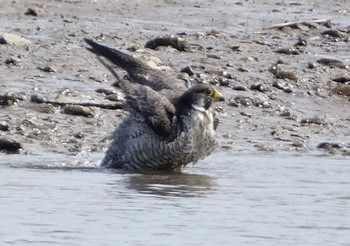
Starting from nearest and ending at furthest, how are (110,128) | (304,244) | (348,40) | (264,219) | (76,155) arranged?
(304,244), (264,219), (76,155), (110,128), (348,40)

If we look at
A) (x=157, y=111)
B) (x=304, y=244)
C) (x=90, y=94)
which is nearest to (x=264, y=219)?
(x=304, y=244)

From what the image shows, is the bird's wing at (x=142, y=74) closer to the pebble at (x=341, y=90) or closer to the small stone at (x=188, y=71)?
the small stone at (x=188, y=71)

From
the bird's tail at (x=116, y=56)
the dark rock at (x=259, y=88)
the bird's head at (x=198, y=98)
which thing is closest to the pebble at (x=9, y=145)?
the bird's tail at (x=116, y=56)

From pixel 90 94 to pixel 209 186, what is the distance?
278 cm

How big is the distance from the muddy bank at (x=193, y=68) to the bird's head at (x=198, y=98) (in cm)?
100

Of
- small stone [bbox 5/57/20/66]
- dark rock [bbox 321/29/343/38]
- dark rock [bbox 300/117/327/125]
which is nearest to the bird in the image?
dark rock [bbox 300/117/327/125]

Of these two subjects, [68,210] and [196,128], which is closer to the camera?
[68,210]

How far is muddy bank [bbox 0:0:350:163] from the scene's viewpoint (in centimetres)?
1178

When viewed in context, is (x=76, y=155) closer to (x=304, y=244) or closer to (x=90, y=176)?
(x=90, y=176)

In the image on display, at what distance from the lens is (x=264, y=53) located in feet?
47.6

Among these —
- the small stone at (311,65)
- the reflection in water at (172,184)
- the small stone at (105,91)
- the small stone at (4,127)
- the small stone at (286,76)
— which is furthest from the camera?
the small stone at (311,65)

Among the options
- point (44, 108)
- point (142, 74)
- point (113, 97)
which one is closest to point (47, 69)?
point (113, 97)

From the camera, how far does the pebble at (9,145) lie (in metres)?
10.8

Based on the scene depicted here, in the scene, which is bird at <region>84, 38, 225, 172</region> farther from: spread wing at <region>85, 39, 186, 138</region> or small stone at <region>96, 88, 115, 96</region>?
small stone at <region>96, 88, 115, 96</region>
